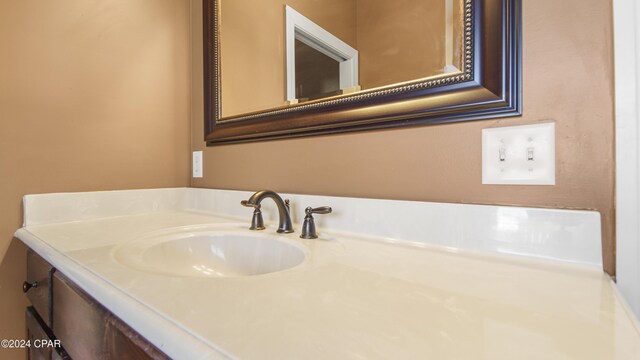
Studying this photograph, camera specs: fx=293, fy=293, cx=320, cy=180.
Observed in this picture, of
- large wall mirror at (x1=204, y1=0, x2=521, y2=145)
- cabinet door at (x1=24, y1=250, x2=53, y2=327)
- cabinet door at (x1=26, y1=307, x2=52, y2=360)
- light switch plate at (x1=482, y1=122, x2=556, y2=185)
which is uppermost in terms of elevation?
large wall mirror at (x1=204, y1=0, x2=521, y2=145)

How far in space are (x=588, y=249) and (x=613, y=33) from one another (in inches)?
14.7

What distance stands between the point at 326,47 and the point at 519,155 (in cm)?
62

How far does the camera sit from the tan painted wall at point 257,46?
0.98 metres

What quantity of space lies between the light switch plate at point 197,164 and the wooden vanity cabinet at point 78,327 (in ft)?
1.99

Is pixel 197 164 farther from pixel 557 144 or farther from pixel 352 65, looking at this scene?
pixel 557 144

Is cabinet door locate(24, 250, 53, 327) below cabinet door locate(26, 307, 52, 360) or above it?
above

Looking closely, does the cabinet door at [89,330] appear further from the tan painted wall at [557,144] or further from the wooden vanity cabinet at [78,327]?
the tan painted wall at [557,144]

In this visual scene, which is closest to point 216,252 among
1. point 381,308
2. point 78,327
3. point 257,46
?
point 78,327

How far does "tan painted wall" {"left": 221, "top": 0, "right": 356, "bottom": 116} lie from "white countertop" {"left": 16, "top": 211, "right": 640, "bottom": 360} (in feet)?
2.29

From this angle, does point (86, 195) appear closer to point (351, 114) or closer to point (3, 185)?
point (3, 185)

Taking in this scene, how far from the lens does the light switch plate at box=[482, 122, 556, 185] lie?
1.83 ft

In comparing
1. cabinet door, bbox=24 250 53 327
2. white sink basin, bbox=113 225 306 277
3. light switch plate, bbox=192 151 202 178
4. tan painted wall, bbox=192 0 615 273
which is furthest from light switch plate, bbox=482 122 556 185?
light switch plate, bbox=192 151 202 178

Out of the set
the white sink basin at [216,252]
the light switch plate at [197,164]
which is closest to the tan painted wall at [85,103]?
the light switch plate at [197,164]

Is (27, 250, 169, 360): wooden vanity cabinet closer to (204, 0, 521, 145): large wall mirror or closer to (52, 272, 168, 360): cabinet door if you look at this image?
(52, 272, 168, 360): cabinet door
